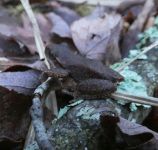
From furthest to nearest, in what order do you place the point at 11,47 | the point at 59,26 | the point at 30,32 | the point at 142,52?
the point at 59,26 → the point at 30,32 → the point at 11,47 → the point at 142,52

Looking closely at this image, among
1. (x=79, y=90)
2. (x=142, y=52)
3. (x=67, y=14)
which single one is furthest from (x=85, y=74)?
(x=67, y=14)

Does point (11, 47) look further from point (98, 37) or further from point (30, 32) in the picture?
point (98, 37)

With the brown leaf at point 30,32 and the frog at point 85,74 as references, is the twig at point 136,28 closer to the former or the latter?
the brown leaf at point 30,32

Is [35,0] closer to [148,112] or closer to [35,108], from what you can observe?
[148,112]

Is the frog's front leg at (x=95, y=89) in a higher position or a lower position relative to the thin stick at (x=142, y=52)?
lower

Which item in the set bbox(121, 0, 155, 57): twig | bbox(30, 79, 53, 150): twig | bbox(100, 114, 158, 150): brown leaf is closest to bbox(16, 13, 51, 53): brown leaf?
bbox(121, 0, 155, 57): twig

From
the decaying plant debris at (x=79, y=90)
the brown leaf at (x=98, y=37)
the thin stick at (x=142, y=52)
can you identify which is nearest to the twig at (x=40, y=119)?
the decaying plant debris at (x=79, y=90)

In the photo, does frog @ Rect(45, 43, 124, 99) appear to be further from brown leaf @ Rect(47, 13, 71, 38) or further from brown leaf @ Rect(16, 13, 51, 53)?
brown leaf @ Rect(47, 13, 71, 38)
